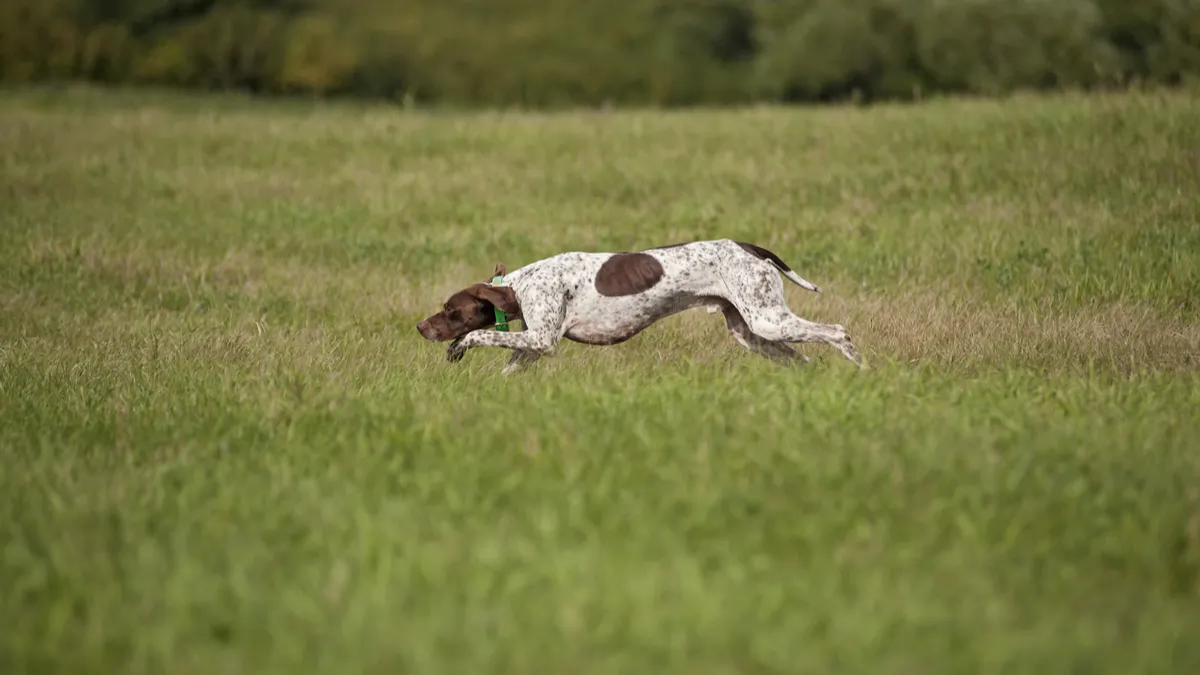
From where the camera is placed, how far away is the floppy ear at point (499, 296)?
305 inches

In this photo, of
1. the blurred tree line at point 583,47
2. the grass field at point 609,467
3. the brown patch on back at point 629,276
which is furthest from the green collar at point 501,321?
the blurred tree line at point 583,47

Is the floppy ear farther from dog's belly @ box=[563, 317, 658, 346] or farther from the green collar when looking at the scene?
dog's belly @ box=[563, 317, 658, 346]

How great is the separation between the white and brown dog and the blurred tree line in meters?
24.9

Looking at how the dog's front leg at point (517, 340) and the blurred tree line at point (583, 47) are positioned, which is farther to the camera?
the blurred tree line at point (583, 47)

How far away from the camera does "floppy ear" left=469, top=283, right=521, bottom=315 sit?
305 inches

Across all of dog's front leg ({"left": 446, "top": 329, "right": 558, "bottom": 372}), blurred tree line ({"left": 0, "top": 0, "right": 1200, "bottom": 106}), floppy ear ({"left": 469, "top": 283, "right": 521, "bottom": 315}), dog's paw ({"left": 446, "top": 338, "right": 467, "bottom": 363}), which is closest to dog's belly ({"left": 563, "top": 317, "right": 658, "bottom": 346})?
dog's front leg ({"left": 446, "top": 329, "right": 558, "bottom": 372})

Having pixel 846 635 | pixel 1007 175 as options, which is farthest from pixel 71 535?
pixel 1007 175

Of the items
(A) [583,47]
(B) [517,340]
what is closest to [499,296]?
(B) [517,340]

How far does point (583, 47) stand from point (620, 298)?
29.6 meters

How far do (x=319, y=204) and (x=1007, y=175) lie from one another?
886cm

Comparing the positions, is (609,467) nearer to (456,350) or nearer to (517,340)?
(517,340)

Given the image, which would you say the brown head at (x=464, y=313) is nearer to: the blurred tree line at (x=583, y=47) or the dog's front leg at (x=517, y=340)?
the dog's front leg at (x=517, y=340)

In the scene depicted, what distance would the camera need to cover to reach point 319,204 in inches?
643

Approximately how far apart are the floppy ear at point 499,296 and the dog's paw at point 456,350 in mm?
317
